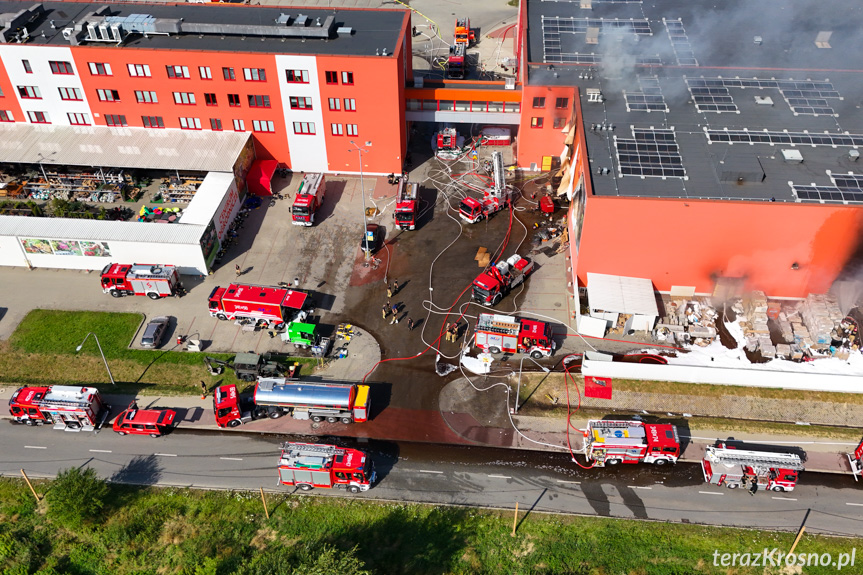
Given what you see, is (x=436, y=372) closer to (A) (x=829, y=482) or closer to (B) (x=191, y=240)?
(B) (x=191, y=240)

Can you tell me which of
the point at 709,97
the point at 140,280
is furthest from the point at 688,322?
the point at 140,280

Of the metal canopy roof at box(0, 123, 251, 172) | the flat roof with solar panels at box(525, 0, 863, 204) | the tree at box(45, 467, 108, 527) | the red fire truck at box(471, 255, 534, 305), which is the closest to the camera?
the tree at box(45, 467, 108, 527)

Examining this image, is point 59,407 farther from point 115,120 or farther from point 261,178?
point 115,120

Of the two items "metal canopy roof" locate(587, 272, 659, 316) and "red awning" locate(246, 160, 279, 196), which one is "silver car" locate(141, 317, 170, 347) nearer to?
"red awning" locate(246, 160, 279, 196)

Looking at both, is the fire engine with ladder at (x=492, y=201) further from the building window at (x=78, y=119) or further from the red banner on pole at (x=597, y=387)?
the building window at (x=78, y=119)

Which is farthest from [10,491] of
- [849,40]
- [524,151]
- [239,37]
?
[849,40]

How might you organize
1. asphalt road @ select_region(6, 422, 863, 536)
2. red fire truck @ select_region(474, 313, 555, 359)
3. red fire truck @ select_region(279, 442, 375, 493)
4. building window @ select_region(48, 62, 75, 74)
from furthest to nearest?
building window @ select_region(48, 62, 75, 74), red fire truck @ select_region(474, 313, 555, 359), asphalt road @ select_region(6, 422, 863, 536), red fire truck @ select_region(279, 442, 375, 493)

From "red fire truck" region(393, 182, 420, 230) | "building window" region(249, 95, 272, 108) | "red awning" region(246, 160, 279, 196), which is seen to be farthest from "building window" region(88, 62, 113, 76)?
"red fire truck" region(393, 182, 420, 230)
